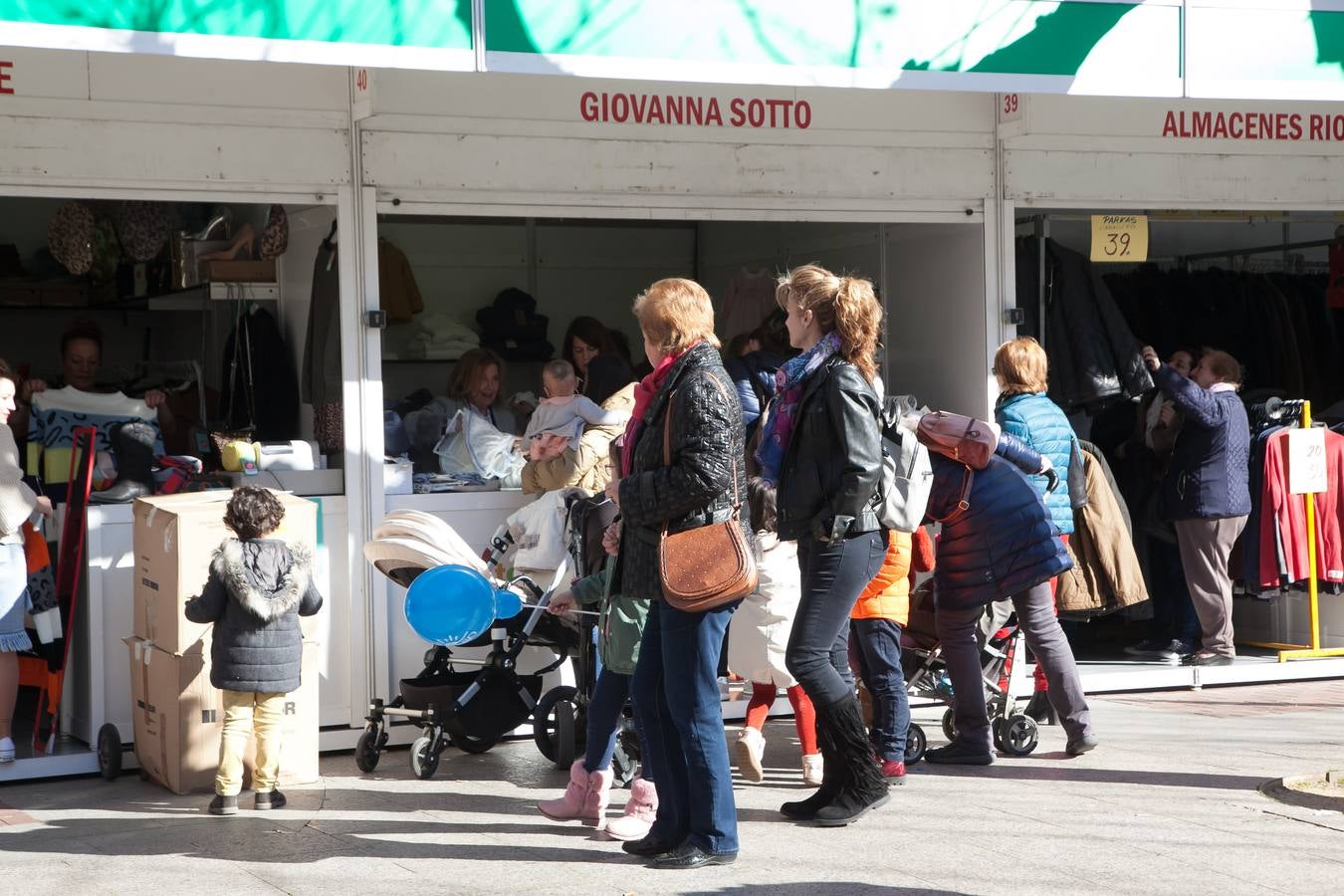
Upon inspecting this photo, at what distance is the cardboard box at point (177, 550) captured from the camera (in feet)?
20.3

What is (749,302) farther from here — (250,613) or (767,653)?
(250,613)

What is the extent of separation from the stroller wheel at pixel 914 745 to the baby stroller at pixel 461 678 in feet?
4.18

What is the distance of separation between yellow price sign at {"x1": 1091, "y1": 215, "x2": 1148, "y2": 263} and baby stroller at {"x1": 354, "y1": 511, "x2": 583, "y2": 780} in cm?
333

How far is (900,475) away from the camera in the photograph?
557 cm

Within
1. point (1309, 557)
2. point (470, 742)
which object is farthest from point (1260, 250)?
point (470, 742)

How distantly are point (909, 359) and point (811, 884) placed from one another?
13.6 ft

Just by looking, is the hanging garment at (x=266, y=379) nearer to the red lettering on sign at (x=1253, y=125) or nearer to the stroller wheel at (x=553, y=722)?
the stroller wheel at (x=553, y=722)

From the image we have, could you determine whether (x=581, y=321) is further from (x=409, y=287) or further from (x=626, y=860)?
(x=626, y=860)

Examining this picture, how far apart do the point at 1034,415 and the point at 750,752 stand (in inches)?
71.6

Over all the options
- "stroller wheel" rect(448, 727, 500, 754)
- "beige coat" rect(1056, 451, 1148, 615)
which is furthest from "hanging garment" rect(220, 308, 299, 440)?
"beige coat" rect(1056, 451, 1148, 615)

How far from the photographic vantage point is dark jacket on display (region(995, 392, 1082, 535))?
6793 mm

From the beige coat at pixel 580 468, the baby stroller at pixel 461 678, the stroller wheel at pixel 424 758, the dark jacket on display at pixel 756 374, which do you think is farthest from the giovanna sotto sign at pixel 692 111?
the stroller wheel at pixel 424 758

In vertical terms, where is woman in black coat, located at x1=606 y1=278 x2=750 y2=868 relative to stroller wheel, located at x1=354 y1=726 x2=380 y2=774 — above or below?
above

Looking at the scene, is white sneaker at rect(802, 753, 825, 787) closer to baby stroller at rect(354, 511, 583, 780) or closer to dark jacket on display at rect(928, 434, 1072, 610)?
dark jacket on display at rect(928, 434, 1072, 610)
